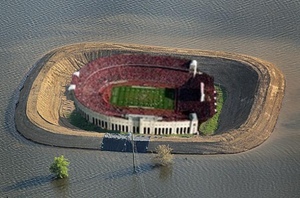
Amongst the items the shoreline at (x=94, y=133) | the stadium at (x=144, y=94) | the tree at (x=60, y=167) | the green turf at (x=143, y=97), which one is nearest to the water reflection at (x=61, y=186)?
the tree at (x=60, y=167)

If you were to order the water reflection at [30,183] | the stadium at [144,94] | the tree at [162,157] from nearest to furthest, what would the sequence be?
the water reflection at [30,183] → the tree at [162,157] → the stadium at [144,94]

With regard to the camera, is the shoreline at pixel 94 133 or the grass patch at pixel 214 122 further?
the grass patch at pixel 214 122

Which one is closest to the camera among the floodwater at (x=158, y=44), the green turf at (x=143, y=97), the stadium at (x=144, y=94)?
the floodwater at (x=158, y=44)

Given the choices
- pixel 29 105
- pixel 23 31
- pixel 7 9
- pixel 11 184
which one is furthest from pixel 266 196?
pixel 7 9

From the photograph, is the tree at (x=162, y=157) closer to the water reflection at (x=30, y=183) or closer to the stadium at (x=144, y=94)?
the stadium at (x=144, y=94)

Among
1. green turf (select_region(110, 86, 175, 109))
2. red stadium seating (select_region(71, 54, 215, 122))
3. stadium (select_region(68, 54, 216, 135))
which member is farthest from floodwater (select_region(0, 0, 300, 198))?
green turf (select_region(110, 86, 175, 109))

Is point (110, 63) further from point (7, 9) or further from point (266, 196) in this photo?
point (266, 196)

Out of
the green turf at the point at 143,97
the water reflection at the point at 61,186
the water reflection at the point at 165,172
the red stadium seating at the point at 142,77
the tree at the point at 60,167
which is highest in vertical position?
the red stadium seating at the point at 142,77

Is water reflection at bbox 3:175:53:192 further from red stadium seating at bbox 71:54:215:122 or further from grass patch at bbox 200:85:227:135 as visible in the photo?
grass patch at bbox 200:85:227:135
